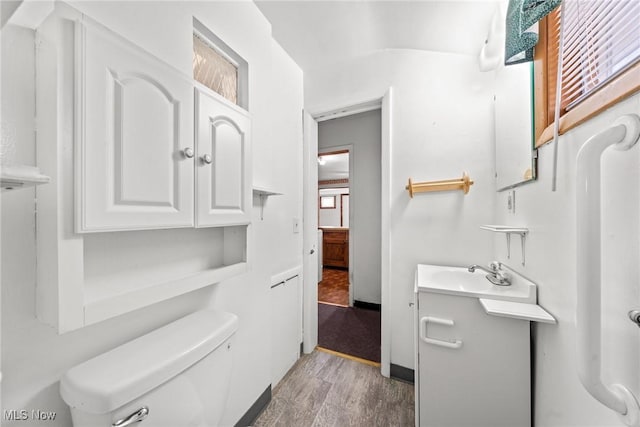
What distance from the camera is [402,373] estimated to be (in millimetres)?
1652

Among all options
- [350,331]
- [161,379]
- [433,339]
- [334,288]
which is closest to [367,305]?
[350,331]

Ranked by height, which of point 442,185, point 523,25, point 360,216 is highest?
point 523,25

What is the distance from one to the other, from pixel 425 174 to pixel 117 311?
5.84 feet

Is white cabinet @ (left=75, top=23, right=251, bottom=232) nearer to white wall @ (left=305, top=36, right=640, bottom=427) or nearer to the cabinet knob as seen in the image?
the cabinet knob

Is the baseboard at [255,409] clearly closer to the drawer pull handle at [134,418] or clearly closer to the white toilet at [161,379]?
the white toilet at [161,379]

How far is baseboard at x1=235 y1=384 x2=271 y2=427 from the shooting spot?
1.22 metres

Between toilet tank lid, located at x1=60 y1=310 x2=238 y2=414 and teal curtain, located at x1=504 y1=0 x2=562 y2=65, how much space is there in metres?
1.58

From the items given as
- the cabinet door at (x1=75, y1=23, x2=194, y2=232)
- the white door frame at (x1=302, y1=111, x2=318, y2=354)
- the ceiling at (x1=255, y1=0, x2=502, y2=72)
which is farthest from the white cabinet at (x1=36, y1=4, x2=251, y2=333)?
the white door frame at (x1=302, y1=111, x2=318, y2=354)

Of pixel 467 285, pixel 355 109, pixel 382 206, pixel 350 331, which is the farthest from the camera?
pixel 350 331

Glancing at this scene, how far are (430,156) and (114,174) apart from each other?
1739mm

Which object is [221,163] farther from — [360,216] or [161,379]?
[360,216]

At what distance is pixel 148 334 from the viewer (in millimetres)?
759

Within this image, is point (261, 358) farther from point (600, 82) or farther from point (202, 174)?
point (600, 82)

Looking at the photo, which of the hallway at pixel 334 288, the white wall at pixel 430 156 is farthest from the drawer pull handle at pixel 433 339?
the hallway at pixel 334 288
